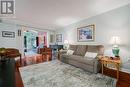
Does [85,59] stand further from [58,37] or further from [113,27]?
[58,37]

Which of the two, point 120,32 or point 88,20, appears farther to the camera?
point 88,20

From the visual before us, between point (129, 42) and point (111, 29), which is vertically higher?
point (111, 29)

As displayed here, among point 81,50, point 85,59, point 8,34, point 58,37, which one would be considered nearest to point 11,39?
point 8,34

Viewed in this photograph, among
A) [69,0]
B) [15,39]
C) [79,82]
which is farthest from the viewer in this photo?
[15,39]

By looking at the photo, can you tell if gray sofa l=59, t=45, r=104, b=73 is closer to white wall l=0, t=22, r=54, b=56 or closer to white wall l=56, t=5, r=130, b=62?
white wall l=56, t=5, r=130, b=62

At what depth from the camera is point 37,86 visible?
2.17m

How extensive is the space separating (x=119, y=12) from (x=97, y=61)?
2.00 m

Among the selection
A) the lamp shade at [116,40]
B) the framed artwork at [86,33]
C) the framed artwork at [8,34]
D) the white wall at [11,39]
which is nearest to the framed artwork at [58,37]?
the framed artwork at [86,33]

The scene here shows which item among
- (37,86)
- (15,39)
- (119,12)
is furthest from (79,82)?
(15,39)

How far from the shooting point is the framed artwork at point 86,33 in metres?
4.33

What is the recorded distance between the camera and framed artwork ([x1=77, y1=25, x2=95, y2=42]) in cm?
433

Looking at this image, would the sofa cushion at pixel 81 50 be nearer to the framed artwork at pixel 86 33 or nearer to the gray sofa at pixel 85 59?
the gray sofa at pixel 85 59

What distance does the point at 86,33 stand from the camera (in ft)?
15.2

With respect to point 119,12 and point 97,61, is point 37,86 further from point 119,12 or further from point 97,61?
point 119,12
